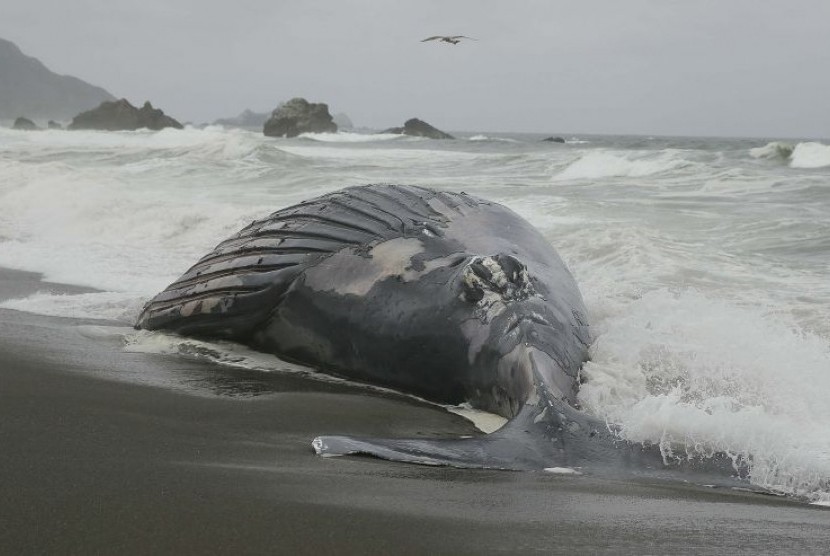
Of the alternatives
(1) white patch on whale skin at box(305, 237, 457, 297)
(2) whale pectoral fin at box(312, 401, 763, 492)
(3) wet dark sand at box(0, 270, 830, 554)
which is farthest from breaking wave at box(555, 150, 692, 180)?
(3) wet dark sand at box(0, 270, 830, 554)

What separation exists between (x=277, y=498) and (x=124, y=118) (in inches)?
2973

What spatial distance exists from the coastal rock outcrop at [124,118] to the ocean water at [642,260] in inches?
1993

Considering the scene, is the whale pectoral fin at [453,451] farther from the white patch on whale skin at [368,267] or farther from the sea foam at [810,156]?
the sea foam at [810,156]

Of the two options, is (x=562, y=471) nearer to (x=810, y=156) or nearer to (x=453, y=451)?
(x=453, y=451)

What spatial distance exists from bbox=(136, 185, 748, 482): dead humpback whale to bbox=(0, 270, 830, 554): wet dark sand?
0.22 m

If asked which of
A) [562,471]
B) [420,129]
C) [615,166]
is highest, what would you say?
[420,129]

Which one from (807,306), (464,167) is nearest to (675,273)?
(807,306)

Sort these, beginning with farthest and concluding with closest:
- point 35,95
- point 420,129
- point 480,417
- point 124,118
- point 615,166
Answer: point 35,95 < point 124,118 < point 420,129 < point 615,166 < point 480,417

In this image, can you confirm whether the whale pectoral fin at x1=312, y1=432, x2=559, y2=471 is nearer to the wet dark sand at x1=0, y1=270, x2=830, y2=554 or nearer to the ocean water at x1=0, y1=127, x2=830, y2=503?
the wet dark sand at x1=0, y1=270, x2=830, y2=554

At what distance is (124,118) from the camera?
73250mm

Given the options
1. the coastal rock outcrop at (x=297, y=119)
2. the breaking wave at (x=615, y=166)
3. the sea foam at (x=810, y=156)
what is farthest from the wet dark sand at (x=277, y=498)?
the coastal rock outcrop at (x=297, y=119)

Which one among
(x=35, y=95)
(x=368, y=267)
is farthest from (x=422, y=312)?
(x=35, y=95)

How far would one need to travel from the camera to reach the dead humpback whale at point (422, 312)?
324 cm

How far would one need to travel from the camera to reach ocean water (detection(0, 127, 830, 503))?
136 inches
